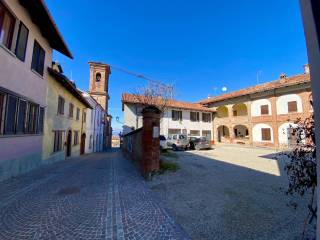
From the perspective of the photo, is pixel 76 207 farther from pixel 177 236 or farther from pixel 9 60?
pixel 9 60

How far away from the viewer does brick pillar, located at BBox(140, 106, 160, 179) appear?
6227mm

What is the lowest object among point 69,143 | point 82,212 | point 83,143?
point 82,212

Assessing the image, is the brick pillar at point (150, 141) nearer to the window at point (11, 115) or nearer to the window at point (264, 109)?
the window at point (11, 115)

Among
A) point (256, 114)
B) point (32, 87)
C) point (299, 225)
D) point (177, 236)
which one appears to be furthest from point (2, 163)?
point (256, 114)

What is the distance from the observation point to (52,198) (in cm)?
422

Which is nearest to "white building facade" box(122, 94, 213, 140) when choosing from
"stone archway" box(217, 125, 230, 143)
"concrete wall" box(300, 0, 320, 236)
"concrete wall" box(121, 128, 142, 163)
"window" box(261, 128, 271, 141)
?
"stone archway" box(217, 125, 230, 143)

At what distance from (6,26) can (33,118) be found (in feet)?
12.5

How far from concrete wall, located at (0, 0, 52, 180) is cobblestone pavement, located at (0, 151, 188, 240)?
104 centimetres

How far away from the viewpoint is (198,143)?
18.7 metres

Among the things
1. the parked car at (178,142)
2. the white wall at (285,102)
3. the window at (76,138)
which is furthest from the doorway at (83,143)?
the white wall at (285,102)

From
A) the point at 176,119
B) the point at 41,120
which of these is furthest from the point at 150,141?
the point at 176,119

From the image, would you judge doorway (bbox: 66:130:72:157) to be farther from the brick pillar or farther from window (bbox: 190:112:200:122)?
window (bbox: 190:112:200:122)

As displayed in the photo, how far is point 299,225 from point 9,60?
31.0 ft

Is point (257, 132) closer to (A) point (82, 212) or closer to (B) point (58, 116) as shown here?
(B) point (58, 116)
